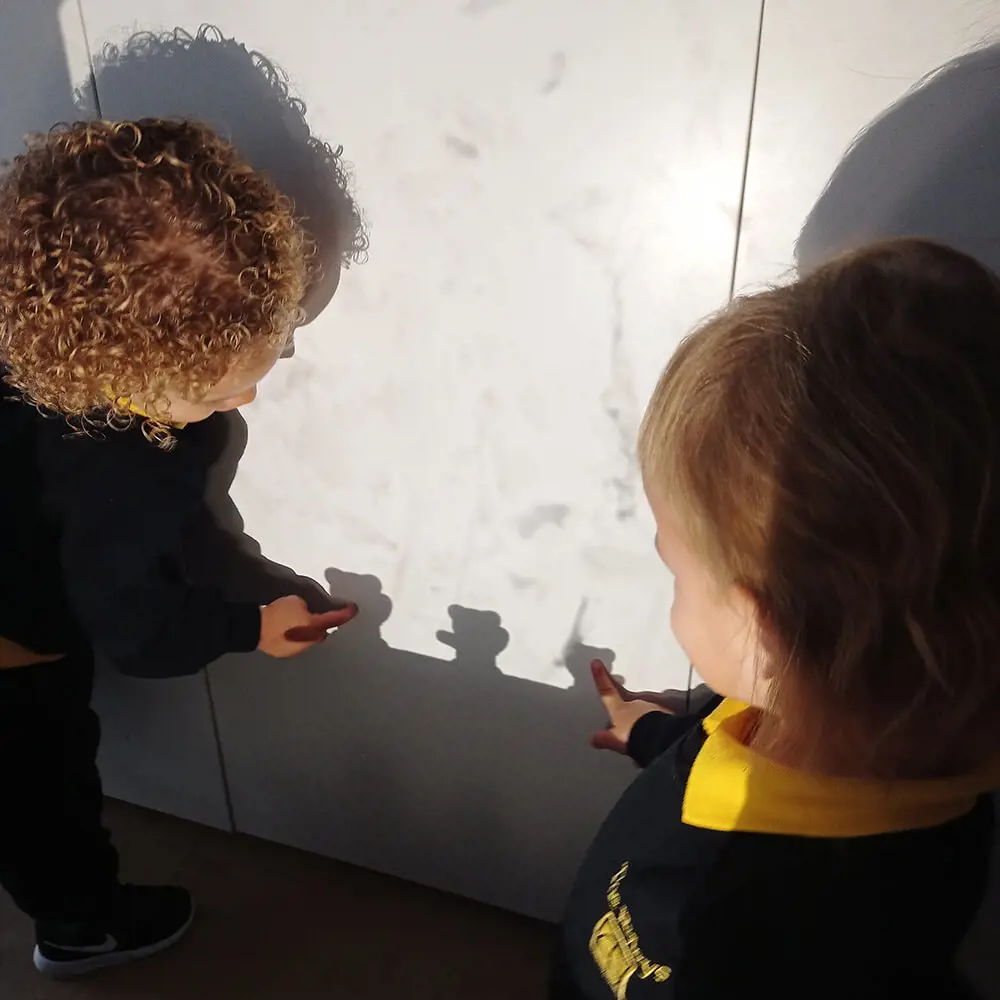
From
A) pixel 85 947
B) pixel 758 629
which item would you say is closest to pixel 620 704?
pixel 758 629

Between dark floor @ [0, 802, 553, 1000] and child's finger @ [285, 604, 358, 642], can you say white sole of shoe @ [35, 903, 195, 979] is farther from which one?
child's finger @ [285, 604, 358, 642]

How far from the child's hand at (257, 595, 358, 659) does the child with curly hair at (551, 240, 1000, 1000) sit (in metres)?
0.41

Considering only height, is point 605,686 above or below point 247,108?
below

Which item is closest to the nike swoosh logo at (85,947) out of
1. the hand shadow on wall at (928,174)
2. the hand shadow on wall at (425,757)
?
the hand shadow on wall at (425,757)

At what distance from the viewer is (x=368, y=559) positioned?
0.89m

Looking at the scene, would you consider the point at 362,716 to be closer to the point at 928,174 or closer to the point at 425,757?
the point at 425,757

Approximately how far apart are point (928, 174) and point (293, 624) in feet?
2.14

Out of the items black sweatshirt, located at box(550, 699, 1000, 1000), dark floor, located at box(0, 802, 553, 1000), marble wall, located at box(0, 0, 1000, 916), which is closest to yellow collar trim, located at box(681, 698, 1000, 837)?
black sweatshirt, located at box(550, 699, 1000, 1000)

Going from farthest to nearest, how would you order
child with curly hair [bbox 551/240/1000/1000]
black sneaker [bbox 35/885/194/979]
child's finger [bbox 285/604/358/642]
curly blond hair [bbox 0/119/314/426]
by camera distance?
black sneaker [bbox 35/885/194/979] → child's finger [bbox 285/604/358/642] → curly blond hair [bbox 0/119/314/426] → child with curly hair [bbox 551/240/1000/1000]

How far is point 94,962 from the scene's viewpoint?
3.50 ft

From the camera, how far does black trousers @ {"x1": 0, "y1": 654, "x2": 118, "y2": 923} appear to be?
95cm

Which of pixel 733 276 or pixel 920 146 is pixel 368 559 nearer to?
pixel 733 276

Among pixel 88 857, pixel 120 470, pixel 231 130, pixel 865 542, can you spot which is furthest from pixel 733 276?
pixel 88 857

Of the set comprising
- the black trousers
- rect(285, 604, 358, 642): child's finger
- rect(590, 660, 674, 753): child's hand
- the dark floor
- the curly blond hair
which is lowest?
the dark floor
